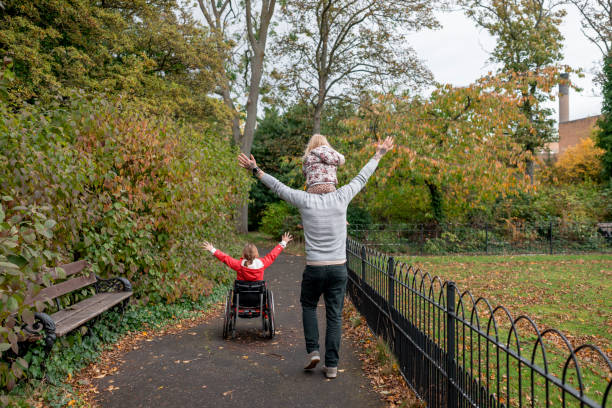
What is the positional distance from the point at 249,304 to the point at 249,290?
0.22 m

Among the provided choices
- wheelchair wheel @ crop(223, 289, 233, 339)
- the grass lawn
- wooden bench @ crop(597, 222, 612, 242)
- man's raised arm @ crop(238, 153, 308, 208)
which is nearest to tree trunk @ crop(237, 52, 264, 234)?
the grass lawn

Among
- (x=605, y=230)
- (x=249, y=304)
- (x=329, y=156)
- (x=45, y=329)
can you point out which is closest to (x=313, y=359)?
(x=249, y=304)

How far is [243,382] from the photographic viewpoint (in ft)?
14.0

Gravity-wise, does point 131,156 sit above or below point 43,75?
below

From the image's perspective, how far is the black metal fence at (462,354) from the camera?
Answer: 2.40m

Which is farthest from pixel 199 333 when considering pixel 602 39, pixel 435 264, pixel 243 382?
pixel 602 39

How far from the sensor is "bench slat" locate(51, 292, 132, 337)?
4.15m

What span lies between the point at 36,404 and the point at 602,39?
31.1 meters

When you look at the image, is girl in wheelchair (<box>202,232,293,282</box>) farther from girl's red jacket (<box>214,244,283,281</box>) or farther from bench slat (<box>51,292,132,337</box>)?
bench slat (<box>51,292,132,337</box>)

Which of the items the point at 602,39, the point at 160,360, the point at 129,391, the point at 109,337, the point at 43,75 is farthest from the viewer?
the point at 602,39

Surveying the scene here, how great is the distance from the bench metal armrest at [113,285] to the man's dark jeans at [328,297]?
2.69 m

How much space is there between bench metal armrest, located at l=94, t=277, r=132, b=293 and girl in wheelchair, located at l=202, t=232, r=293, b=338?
Result: 1170mm

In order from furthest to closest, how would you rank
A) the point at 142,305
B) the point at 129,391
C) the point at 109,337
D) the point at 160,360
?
the point at 142,305
the point at 109,337
the point at 160,360
the point at 129,391

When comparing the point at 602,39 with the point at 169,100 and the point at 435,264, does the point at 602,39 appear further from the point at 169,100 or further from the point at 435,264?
the point at 169,100
